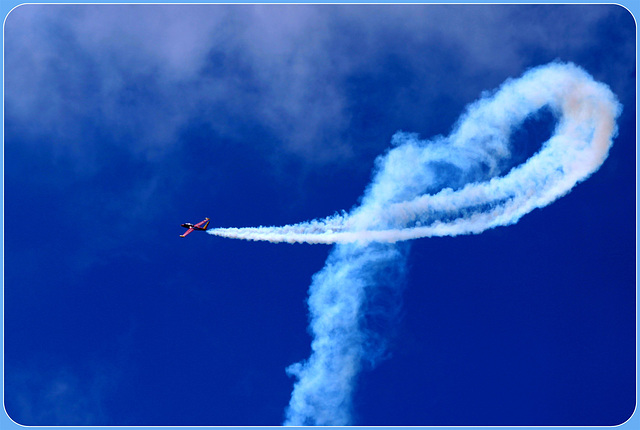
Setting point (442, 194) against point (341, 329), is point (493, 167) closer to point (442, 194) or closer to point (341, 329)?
point (442, 194)

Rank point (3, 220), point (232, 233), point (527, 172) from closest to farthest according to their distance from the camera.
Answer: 1. point (3, 220)
2. point (527, 172)
3. point (232, 233)

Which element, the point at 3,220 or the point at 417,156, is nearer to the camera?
the point at 3,220

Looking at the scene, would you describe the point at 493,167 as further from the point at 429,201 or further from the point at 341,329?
the point at 341,329

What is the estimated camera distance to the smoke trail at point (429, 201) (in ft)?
217

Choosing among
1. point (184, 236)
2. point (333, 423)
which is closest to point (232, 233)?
point (184, 236)

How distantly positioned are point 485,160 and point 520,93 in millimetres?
4632

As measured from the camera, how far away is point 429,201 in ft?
222

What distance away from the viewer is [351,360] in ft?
230

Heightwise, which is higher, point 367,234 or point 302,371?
point 367,234

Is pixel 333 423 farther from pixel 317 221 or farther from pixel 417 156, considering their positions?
pixel 417 156

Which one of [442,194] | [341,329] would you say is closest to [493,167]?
[442,194]

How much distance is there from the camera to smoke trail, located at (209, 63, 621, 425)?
217 feet

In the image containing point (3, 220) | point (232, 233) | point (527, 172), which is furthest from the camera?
point (232, 233)

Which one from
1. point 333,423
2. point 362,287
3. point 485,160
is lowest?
point 333,423
